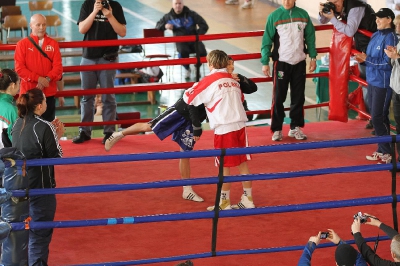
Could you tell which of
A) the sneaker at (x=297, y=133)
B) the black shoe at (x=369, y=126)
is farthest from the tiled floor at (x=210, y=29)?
the sneaker at (x=297, y=133)

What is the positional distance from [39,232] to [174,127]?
1896 millimetres

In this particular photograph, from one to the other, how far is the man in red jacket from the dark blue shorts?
4.90ft

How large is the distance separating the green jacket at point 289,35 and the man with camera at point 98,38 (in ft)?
5.47

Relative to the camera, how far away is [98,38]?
8633 millimetres

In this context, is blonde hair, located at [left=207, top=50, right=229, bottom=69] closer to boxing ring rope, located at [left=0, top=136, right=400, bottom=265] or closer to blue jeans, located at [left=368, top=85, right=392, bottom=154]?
boxing ring rope, located at [left=0, top=136, right=400, bottom=265]

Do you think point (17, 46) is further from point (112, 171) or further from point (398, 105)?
point (398, 105)

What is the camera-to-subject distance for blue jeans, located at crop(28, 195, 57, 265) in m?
5.63

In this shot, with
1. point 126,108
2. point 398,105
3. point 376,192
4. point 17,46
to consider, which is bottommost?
point 126,108

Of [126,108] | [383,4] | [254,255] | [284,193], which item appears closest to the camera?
[254,255]

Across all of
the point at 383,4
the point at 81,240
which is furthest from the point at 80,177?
the point at 383,4

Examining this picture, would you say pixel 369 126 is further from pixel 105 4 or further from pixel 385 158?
pixel 105 4

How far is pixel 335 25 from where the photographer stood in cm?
858

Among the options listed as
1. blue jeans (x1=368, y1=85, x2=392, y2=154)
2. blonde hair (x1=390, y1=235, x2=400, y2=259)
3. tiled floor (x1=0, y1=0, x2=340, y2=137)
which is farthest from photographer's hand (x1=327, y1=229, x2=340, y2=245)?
tiled floor (x1=0, y1=0, x2=340, y2=137)

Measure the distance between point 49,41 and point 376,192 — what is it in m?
3.69
